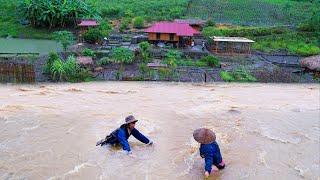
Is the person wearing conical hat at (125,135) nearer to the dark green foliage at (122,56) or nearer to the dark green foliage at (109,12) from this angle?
the dark green foliage at (122,56)

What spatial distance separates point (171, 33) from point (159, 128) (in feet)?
42.0

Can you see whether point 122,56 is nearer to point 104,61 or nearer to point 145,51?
point 104,61

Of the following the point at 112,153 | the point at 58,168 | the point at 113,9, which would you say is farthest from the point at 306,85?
the point at 113,9

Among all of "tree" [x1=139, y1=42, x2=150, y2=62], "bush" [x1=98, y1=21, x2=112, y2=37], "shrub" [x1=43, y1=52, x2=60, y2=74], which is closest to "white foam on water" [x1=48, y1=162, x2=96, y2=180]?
"shrub" [x1=43, y1=52, x2=60, y2=74]

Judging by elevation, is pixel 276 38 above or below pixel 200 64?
above

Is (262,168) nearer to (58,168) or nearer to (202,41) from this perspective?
(58,168)

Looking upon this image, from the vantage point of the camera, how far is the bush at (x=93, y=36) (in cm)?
2533

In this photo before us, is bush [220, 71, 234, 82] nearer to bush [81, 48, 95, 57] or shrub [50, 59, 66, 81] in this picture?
bush [81, 48, 95, 57]

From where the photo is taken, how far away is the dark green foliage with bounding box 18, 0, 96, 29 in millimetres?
30913

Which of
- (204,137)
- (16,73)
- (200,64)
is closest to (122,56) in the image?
(200,64)

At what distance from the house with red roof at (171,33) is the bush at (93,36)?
292cm

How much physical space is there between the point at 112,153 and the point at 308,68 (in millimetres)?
14841

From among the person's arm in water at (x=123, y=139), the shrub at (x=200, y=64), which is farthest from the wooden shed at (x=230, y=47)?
the person's arm in water at (x=123, y=139)

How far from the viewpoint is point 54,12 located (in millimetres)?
30734
